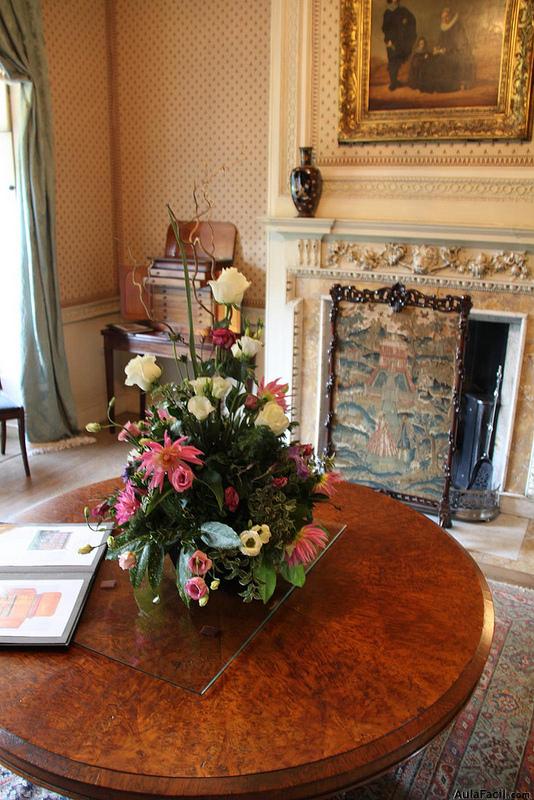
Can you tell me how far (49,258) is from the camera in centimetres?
378

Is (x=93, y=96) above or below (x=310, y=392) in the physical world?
above

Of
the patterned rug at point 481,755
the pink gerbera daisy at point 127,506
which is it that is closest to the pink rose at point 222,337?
the pink gerbera daisy at point 127,506

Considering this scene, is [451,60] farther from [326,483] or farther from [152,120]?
[326,483]

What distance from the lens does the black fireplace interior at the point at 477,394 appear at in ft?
10.5

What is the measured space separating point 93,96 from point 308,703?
4.12m

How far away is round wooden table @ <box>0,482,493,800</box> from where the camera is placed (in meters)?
0.98

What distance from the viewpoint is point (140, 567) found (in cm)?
129

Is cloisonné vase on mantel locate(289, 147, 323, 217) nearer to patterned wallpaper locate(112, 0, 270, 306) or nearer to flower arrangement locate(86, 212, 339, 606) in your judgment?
patterned wallpaper locate(112, 0, 270, 306)

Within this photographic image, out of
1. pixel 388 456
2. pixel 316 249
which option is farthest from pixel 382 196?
pixel 388 456

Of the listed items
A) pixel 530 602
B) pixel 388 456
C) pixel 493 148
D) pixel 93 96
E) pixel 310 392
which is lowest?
pixel 530 602

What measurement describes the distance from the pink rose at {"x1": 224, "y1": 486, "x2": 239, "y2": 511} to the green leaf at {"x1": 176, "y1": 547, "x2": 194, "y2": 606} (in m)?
0.12

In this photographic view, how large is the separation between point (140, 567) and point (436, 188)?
2.41 m

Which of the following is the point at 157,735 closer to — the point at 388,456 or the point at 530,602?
the point at 530,602

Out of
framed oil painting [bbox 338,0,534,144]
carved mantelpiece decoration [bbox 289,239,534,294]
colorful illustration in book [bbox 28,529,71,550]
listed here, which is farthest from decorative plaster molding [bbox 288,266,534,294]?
colorful illustration in book [bbox 28,529,71,550]
